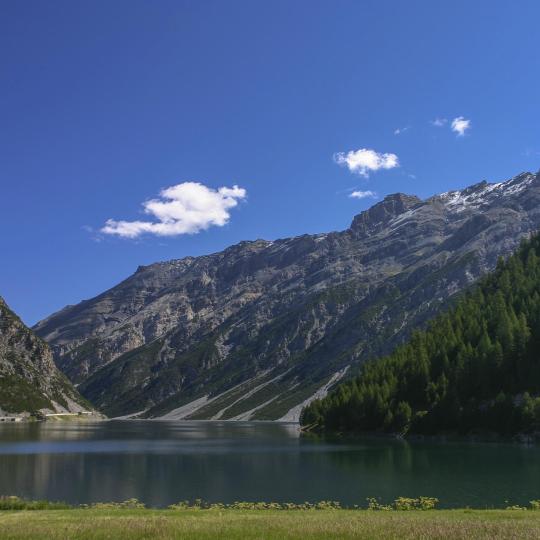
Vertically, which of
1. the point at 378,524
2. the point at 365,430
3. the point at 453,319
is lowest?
the point at 365,430

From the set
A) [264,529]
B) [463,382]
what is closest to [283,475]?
[264,529]

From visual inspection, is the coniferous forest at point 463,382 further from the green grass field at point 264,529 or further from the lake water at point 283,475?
the green grass field at point 264,529

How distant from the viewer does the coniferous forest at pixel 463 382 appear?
137750 mm

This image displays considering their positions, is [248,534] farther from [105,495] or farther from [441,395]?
[441,395]

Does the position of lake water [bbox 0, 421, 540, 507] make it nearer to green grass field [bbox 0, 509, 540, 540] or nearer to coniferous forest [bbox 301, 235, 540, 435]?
coniferous forest [bbox 301, 235, 540, 435]

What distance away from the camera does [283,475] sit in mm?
76250

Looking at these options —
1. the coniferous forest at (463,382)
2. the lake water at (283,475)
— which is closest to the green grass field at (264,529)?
the lake water at (283,475)

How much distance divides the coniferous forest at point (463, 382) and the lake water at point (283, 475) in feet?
77.7

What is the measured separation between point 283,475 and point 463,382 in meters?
90.6

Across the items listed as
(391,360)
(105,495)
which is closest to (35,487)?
(105,495)

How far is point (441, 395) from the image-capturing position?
152 m

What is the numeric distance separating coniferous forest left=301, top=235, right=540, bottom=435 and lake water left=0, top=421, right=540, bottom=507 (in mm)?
23683

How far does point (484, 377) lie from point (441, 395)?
12189mm

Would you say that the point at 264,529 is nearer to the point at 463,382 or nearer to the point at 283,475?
the point at 283,475
